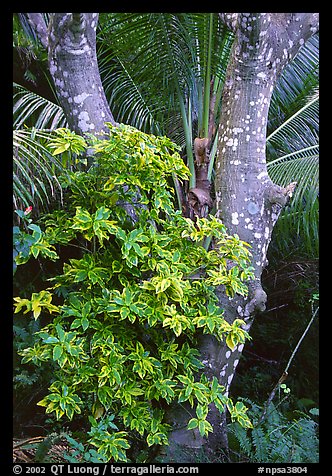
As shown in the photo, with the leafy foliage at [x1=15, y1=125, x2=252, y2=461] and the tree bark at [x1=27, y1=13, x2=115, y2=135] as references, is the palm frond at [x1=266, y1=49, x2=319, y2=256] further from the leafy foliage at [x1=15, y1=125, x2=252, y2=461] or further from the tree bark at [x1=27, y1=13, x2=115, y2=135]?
the tree bark at [x1=27, y1=13, x2=115, y2=135]

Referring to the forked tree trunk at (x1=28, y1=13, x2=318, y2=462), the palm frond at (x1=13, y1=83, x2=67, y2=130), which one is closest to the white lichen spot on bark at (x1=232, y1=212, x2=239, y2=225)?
the forked tree trunk at (x1=28, y1=13, x2=318, y2=462)

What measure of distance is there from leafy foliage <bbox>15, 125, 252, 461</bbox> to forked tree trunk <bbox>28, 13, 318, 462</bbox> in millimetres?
311

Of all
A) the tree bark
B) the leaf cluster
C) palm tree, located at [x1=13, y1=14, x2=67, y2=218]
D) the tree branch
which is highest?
the tree branch

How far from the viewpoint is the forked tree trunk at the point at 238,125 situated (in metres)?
2.73

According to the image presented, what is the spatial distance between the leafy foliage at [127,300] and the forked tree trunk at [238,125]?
0.31 m

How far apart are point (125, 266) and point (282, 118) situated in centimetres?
255

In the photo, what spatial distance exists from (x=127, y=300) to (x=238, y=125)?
4.52 ft

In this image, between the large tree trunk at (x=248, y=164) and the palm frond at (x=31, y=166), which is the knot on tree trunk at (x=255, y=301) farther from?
the palm frond at (x=31, y=166)

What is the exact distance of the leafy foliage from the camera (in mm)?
2244

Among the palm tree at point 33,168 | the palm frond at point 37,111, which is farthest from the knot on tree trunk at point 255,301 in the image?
the palm frond at point 37,111

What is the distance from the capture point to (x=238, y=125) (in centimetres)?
299

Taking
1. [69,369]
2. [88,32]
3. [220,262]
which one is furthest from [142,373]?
[88,32]
